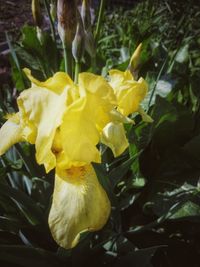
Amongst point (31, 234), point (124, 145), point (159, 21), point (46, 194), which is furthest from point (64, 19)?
point (159, 21)

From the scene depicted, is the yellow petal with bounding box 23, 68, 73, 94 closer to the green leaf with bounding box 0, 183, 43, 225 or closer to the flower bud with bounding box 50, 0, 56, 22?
the green leaf with bounding box 0, 183, 43, 225

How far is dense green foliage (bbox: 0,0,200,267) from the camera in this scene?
3.83ft

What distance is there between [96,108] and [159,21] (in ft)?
7.28

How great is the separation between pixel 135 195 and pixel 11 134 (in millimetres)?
527

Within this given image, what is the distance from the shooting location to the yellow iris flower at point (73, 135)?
2.75ft

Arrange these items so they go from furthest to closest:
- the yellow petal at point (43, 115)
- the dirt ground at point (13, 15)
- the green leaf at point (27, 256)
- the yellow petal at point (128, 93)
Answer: the dirt ground at point (13, 15) < the green leaf at point (27, 256) < the yellow petal at point (128, 93) < the yellow petal at point (43, 115)

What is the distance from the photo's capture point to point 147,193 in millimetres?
1451

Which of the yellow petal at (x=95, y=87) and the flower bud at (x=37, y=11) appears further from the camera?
the flower bud at (x=37, y=11)

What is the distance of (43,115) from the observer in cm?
85

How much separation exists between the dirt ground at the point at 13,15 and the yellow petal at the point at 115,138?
2797 mm

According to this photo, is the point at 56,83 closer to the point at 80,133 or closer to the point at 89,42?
the point at 80,133

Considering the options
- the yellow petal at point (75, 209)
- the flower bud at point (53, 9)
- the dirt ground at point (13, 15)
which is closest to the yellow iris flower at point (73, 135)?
the yellow petal at point (75, 209)

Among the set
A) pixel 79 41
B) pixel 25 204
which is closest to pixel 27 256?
pixel 25 204

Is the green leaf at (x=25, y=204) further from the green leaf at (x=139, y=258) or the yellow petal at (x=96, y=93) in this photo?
the yellow petal at (x=96, y=93)
